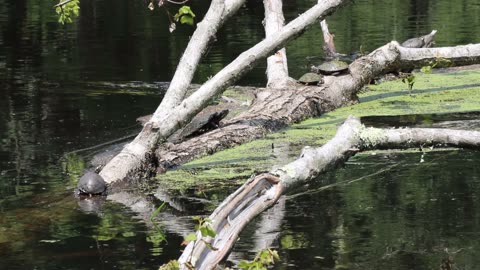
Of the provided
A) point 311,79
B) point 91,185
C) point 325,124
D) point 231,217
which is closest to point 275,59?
point 311,79

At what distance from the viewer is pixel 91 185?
8641mm

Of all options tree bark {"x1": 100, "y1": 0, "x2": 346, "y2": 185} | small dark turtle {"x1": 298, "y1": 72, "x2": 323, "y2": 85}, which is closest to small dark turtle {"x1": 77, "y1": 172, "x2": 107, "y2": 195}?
tree bark {"x1": 100, "y1": 0, "x2": 346, "y2": 185}

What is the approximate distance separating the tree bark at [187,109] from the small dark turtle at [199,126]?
69 cm

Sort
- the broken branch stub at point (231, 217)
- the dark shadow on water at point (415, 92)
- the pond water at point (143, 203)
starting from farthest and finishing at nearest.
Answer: the dark shadow on water at point (415, 92) → the pond water at point (143, 203) → the broken branch stub at point (231, 217)

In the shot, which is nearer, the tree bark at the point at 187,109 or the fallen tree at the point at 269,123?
the fallen tree at the point at 269,123

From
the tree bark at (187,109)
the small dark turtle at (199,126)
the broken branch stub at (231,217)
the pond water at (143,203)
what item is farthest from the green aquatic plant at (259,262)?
the small dark turtle at (199,126)

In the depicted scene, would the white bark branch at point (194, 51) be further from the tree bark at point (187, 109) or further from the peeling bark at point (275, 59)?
the peeling bark at point (275, 59)

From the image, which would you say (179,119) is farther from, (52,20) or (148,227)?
(52,20)

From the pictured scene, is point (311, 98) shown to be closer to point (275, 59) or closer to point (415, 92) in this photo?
point (275, 59)

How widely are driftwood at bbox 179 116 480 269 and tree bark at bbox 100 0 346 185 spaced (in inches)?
90.7

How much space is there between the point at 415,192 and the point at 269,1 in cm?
555

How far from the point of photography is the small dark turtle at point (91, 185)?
865cm

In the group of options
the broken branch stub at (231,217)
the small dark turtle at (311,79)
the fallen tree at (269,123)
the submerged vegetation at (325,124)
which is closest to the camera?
the broken branch stub at (231,217)

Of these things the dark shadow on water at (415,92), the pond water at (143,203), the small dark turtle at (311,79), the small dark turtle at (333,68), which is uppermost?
the small dark turtle at (333,68)
